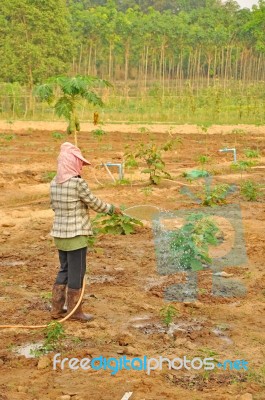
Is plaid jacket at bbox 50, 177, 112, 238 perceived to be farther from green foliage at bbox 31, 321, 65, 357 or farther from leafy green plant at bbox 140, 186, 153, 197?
leafy green plant at bbox 140, 186, 153, 197

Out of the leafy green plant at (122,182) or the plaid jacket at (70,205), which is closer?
the plaid jacket at (70,205)

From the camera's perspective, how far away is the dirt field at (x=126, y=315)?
5.30m

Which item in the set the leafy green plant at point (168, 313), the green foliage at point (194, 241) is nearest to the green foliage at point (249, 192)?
the green foliage at point (194, 241)

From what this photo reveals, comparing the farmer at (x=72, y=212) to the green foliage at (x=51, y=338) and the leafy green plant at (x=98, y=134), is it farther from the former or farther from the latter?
the leafy green plant at (x=98, y=134)

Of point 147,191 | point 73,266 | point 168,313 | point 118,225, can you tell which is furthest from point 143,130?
point 168,313

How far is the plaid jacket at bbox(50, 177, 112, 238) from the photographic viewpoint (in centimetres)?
645

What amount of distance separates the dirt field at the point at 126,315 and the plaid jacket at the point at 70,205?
2.68 feet

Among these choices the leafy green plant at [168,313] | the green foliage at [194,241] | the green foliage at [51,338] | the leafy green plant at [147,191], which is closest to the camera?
the green foliage at [51,338]

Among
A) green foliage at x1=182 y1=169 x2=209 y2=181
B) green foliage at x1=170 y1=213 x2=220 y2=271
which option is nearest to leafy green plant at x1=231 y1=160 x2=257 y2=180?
green foliage at x1=182 y1=169 x2=209 y2=181

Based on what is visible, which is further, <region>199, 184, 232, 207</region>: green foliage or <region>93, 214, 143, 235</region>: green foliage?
<region>199, 184, 232, 207</region>: green foliage

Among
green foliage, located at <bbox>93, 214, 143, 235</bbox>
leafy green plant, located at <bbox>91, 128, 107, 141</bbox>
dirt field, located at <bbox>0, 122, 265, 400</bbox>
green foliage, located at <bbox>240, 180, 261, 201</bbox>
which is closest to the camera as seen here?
dirt field, located at <bbox>0, 122, 265, 400</bbox>

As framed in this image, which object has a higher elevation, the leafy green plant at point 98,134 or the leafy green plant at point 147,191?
the leafy green plant at point 98,134

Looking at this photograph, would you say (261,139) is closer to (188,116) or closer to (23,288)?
(188,116)

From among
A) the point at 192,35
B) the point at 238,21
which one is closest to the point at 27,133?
the point at 192,35
